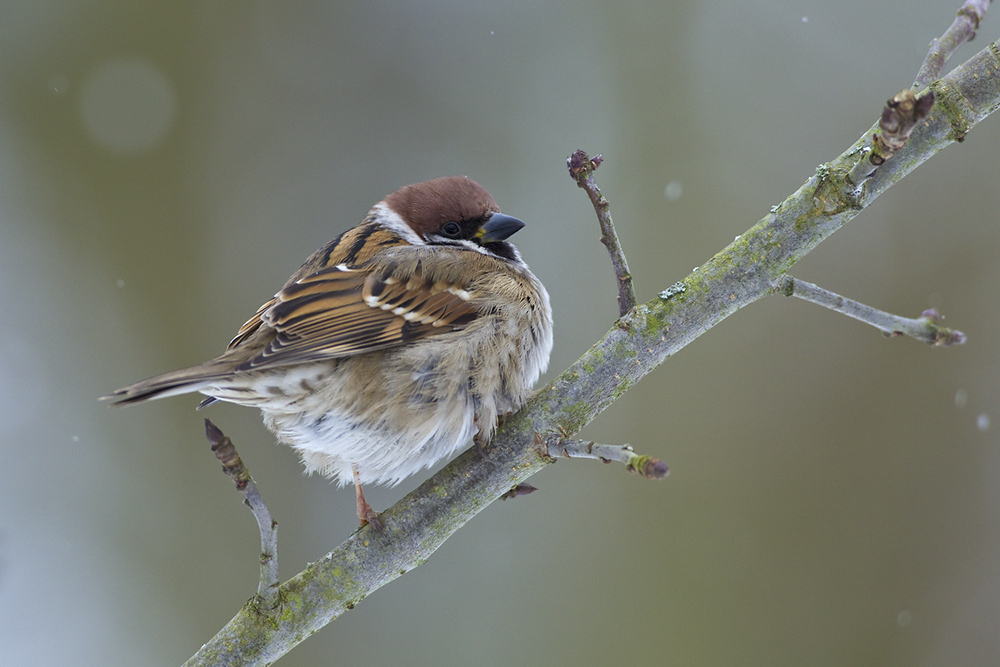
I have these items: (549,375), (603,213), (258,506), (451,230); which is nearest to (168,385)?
(258,506)

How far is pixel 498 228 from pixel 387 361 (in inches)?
35.9

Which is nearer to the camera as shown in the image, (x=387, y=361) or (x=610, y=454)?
(x=610, y=454)

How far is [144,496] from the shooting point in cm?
482

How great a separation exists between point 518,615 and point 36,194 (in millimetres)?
4085

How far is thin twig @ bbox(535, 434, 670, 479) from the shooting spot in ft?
4.96

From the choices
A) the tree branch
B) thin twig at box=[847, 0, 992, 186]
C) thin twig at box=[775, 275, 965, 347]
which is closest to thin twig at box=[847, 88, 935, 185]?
thin twig at box=[847, 0, 992, 186]

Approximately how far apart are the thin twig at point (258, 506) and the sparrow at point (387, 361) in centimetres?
Result: 32

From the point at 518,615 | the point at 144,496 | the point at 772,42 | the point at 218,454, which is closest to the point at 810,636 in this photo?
the point at 518,615

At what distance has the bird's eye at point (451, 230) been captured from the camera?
3267 mm

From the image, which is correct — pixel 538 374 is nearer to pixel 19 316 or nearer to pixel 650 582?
pixel 650 582

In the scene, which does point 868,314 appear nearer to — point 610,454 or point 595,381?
point 595,381

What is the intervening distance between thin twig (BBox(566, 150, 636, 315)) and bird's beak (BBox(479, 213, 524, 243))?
2.93 feet

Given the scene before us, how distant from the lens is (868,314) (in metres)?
2.29

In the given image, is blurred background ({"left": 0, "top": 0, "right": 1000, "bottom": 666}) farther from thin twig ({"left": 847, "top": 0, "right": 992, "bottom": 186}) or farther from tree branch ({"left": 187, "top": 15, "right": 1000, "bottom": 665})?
thin twig ({"left": 847, "top": 0, "right": 992, "bottom": 186})
